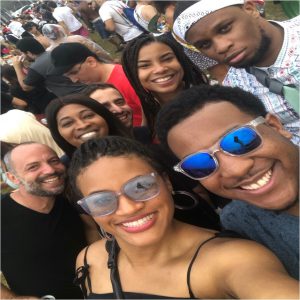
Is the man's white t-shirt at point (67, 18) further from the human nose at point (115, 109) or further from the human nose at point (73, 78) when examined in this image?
the human nose at point (115, 109)

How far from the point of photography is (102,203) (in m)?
1.69

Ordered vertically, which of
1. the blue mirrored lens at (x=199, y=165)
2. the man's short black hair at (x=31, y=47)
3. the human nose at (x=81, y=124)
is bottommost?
the man's short black hair at (x=31, y=47)

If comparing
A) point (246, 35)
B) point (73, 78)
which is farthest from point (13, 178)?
point (246, 35)

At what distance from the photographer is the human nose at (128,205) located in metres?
1.66

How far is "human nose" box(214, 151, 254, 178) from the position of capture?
1453 mm

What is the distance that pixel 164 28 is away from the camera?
4.07 m

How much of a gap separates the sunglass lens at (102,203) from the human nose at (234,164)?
55cm

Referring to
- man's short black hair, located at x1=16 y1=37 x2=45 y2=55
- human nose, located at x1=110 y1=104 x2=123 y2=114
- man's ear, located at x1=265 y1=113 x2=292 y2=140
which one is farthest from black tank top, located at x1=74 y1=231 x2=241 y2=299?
man's short black hair, located at x1=16 y1=37 x2=45 y2=55

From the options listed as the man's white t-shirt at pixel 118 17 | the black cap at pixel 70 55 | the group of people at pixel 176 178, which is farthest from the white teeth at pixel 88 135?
the man's white t-shirt at pixel 118 17

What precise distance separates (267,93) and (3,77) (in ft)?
19.3

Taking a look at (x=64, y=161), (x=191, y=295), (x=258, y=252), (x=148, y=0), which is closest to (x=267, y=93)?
(x=258, y=252)

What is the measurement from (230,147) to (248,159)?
0.09 m

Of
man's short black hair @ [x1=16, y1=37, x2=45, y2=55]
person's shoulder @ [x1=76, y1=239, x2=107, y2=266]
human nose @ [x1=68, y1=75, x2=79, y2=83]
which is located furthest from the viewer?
man's short black hair @ [x1=16, y1=37, x2=45, y2=55]

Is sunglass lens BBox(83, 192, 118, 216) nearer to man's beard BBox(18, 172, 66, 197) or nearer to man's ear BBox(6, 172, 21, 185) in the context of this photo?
man's beard BBox(18, 172, 66, 197)
